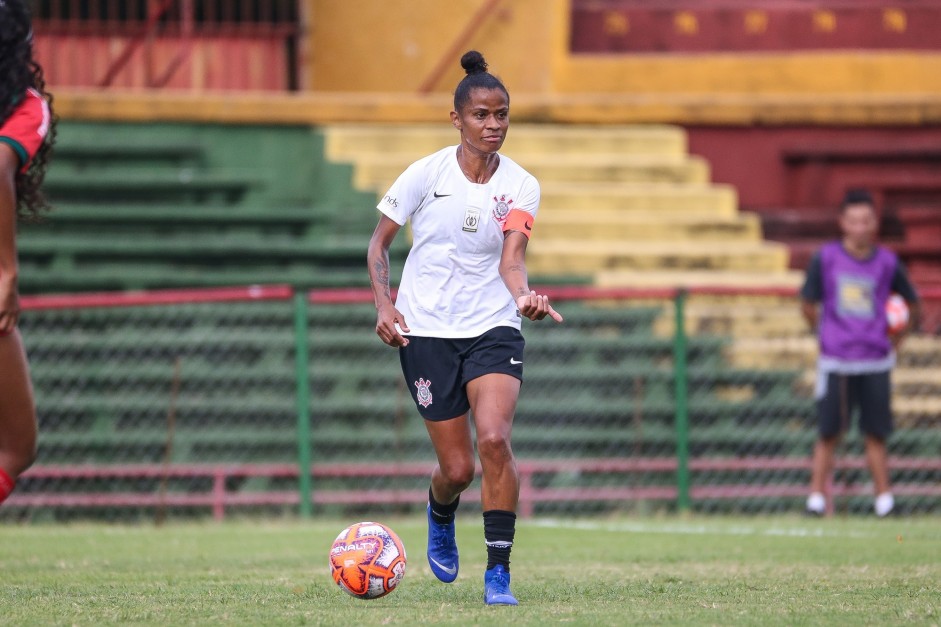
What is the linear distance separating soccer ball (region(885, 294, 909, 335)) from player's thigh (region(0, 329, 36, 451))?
7509 millimetres

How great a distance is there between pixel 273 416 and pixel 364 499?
4.01ft

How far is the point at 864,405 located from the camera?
39.4 ft

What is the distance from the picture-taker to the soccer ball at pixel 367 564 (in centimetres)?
639

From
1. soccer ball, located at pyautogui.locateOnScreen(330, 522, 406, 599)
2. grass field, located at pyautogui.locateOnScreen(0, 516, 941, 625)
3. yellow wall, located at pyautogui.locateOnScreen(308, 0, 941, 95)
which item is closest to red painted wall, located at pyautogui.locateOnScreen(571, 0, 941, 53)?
yellow wall, located at pyautogui.locateOnScreen(308, 0, 941, 95)

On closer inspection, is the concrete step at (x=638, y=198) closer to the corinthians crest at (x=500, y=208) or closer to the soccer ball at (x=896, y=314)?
the soccer ball at (x=896, y=314)

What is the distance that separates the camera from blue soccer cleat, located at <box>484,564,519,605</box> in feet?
20.6

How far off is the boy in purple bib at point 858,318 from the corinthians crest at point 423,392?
5804 mm

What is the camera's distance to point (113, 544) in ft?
32.4

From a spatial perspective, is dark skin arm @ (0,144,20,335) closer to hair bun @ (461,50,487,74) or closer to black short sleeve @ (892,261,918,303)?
hair bun @ (461,50,487,74)

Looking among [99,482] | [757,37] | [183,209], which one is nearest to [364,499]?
[99,482]

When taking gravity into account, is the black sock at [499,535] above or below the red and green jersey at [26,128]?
below

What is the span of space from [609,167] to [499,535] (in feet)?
33.7

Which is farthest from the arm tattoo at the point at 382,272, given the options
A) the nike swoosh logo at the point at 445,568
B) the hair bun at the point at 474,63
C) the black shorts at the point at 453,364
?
the nike swoosh logo at the point at 445,568

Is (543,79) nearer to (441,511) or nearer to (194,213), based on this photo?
(194,213)
